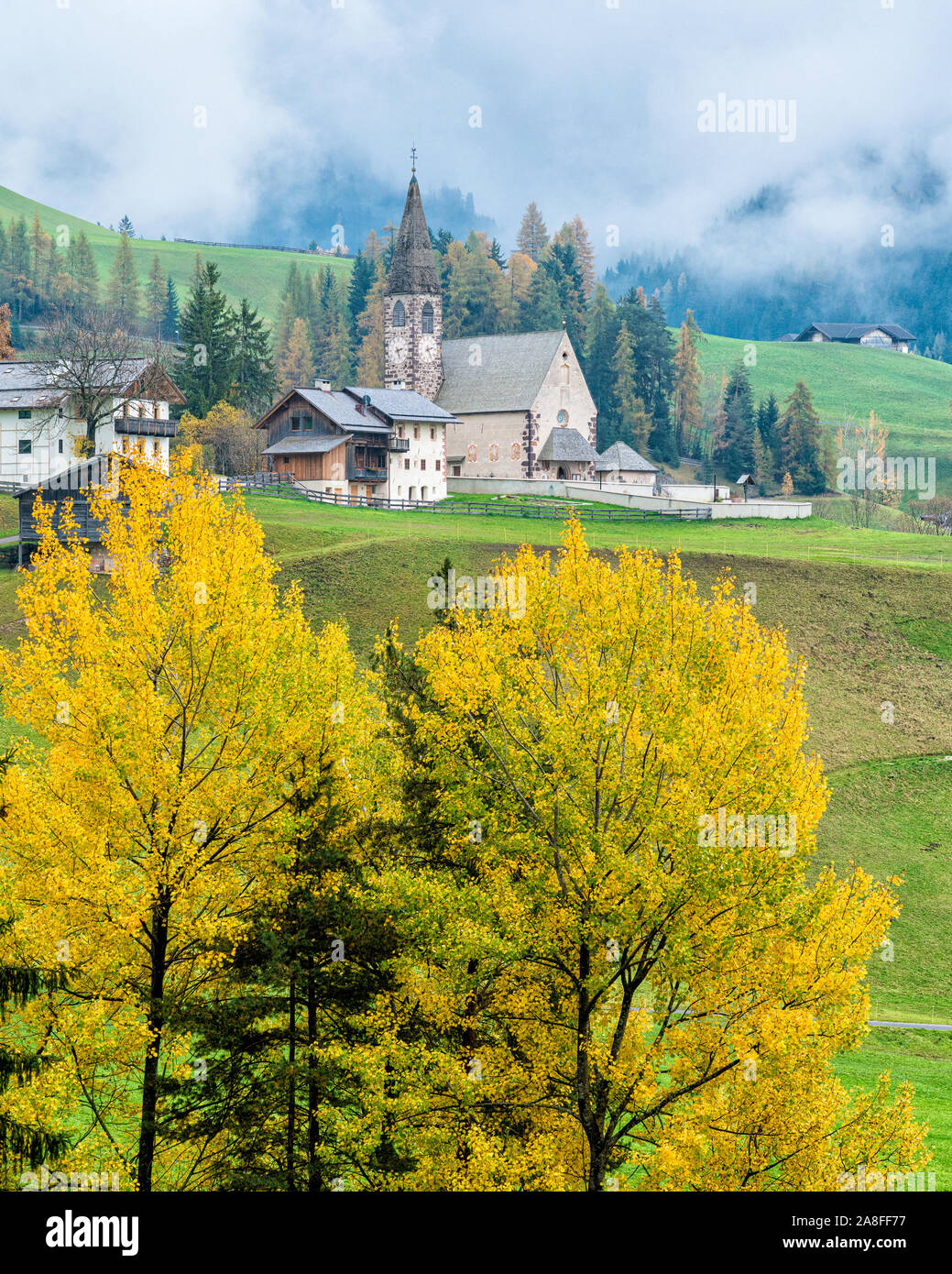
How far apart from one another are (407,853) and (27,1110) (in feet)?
21.8

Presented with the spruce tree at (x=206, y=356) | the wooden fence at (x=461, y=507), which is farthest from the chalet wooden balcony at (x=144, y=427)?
the spruce tree at (x=206, y=356)

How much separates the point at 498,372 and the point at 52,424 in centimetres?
3614

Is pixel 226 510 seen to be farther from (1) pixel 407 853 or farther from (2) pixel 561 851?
(2) pixel 561 851

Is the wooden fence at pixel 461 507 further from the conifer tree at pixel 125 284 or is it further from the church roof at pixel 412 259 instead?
the conifer tree at pixel 125 284

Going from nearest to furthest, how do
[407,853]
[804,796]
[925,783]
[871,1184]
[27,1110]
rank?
[27,1110] → [871,1184] → [804,796] → [407,853] → [925,783]

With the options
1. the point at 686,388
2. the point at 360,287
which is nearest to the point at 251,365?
the point at 360,287

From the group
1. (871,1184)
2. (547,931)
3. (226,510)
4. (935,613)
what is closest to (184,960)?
(547,931)

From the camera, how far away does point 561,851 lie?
17.5m

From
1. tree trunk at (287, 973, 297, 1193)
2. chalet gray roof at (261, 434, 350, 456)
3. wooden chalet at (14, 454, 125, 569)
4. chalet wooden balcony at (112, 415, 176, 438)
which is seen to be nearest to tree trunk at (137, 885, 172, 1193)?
tree trunk at (287, 973, 297, 1193)

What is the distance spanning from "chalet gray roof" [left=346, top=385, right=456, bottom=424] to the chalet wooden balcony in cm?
1526

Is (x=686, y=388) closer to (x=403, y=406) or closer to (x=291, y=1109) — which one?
(x=403, y=406)

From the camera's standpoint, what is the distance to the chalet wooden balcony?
69.6 m

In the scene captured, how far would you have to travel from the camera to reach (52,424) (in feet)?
230

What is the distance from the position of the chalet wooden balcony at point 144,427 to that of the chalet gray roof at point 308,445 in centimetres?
Result: 791
